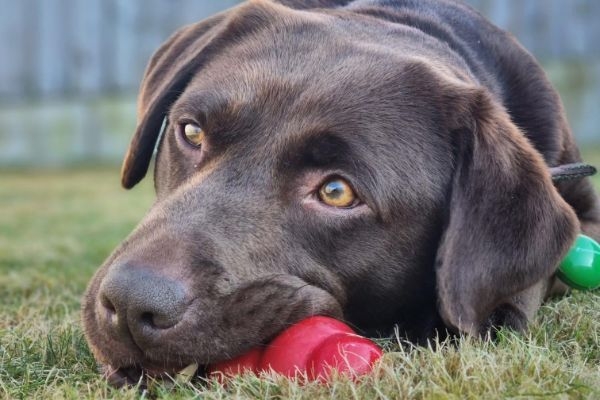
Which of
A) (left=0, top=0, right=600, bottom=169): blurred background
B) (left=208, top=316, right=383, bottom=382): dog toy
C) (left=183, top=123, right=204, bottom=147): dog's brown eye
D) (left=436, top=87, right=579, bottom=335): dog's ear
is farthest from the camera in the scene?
(left=0, top=0, right=600, bottom=169): blurred background

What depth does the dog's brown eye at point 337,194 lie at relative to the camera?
8.95 feet

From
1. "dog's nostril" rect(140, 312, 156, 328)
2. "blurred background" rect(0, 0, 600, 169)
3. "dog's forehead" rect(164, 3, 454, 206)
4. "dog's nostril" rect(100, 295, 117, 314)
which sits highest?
"dog's forehead" rect(164, 3, 454, 206)

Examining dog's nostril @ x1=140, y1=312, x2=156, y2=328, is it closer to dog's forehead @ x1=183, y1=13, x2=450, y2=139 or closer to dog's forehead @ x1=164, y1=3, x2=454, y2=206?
dog's forehead @ x1=164, y1=3, x2=454, y2=206

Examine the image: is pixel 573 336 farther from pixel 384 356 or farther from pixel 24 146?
pixel 24 146

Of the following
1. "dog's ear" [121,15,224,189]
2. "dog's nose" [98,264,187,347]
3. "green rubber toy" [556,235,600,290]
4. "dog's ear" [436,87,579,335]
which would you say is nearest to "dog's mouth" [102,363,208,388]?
"dog's nose" [98,264,187,347]

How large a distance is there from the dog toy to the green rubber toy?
110 centimetres

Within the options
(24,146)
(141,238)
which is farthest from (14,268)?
(24,146)

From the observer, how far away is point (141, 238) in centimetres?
254

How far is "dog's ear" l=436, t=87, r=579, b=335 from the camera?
269 cm

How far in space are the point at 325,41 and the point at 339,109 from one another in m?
0.40

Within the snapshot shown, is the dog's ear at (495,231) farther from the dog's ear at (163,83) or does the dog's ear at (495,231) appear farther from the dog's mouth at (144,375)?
the dog's ear at (163,83)

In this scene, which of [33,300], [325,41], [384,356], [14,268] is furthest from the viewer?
[14,268]

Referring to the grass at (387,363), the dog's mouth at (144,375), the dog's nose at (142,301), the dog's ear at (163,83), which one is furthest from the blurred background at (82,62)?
the dog's nose at (142,301)

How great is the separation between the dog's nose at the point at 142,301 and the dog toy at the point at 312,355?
0.23 m
